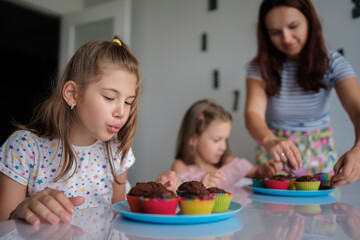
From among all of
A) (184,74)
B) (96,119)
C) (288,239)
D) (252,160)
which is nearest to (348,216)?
(288,239)

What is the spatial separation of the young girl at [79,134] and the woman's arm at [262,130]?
468 millimetres

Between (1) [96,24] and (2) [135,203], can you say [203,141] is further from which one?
(1) [96,24]

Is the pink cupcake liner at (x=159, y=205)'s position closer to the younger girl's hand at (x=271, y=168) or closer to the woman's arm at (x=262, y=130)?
the woman's arm at (x=262, y=130)

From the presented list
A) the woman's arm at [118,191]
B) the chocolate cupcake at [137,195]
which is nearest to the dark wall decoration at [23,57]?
the woman's arm at [118,191]

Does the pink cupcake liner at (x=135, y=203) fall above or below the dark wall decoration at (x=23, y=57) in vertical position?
below

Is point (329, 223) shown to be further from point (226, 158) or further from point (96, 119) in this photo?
point (226, 158)

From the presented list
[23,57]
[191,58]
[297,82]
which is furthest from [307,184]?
[23,57]

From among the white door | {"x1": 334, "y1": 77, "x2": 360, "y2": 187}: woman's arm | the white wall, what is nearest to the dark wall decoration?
the white door

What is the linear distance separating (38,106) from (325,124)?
59.5 inches

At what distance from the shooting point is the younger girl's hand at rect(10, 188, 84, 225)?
0.70m

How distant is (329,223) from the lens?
0.75 m

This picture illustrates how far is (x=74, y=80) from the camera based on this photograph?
3.98 feet

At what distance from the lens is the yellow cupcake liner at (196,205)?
0.71 meters

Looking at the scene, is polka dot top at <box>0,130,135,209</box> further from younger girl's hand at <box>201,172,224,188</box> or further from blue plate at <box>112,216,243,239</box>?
blue plate at <box>112,216,243,239</box>
